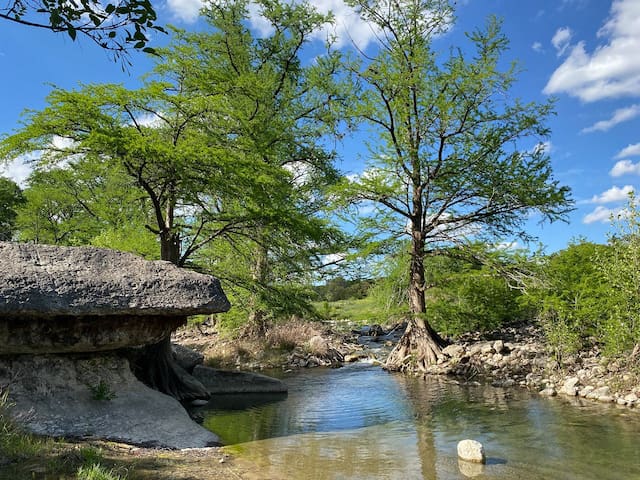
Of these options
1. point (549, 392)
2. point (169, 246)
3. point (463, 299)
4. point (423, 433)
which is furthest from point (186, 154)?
point (463, 299)

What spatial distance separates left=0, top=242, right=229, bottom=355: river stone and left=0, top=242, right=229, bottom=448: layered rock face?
0.6 inches

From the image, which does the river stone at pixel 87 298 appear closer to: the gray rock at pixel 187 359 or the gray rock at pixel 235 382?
the gray rock at pixel 187 359

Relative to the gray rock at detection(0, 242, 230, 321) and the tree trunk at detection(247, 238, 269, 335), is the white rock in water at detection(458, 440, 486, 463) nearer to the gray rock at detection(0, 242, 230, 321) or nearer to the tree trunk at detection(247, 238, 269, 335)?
the gray rock at detection(0, 242, 230, 321)

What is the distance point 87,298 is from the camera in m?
8.12

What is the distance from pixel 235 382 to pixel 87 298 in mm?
7076

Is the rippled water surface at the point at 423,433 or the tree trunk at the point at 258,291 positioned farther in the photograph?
the tree trunk at the point at 258,291

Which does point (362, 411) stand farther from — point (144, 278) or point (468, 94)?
point (468, 94)

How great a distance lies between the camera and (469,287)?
1870 cm

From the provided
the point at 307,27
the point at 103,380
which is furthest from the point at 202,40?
the point at 103,380

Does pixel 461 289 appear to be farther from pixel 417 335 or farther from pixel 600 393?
pixel 600 393

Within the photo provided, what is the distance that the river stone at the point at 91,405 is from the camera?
7.96m

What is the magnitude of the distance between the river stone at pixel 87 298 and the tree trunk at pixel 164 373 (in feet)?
8.25

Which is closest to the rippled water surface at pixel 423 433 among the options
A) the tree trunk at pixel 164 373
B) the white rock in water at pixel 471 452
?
the white rock in water at pixel 471 452

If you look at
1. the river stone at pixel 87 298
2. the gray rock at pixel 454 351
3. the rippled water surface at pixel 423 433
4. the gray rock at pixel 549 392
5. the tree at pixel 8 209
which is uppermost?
the tree at pixel 8 209
